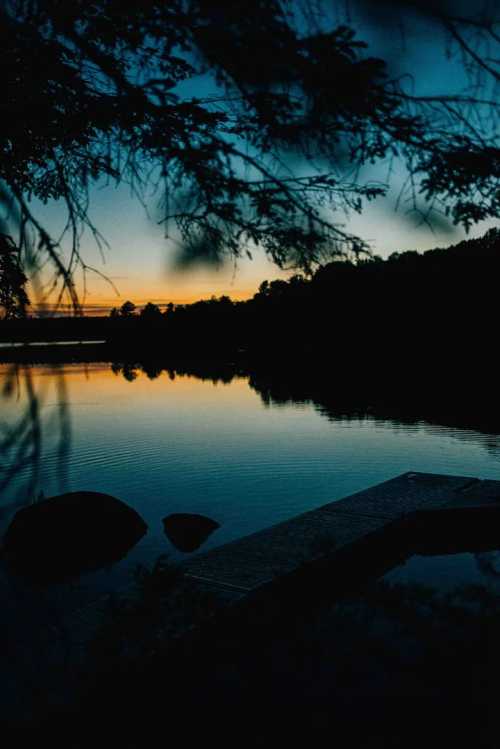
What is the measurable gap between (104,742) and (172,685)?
90 cm

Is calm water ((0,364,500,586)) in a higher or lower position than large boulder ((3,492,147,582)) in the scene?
lower

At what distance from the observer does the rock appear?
11.9 meters

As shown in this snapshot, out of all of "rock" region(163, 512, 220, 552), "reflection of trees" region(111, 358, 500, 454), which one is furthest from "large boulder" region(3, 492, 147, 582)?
"reflection of trees" region(111, 358, 500, 454)

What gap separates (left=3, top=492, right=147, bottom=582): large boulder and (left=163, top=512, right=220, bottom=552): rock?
165cm

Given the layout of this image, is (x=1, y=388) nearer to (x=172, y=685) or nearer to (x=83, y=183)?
(x=83, y=183)

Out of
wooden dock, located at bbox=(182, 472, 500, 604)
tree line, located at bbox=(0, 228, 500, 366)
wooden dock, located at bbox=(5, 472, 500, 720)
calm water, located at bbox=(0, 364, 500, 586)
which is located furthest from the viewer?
calm water, located at bbox=(0, 364, 500, 586)

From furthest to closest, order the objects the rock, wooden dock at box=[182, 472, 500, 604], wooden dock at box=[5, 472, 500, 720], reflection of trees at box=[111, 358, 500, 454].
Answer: reflection of trees at box=[111, 358, 500, 454] → the rock → wooden dock at box=[182, 472, 500, 604] → wooden dock at box=[5, 472, 500, 720]

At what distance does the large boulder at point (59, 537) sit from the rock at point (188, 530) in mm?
1651

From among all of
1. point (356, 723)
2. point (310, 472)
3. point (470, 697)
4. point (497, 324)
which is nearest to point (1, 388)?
point (356, 723)

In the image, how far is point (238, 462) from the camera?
20.2 m

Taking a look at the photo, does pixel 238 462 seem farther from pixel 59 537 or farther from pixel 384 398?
pixel 384 398

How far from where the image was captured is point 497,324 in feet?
253

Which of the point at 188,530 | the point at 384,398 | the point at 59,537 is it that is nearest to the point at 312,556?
the point at 59,537

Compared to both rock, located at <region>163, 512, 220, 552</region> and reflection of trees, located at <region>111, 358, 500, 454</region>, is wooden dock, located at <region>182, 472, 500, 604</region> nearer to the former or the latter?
rock, located at <region>163, 512, 220, 552</region>
